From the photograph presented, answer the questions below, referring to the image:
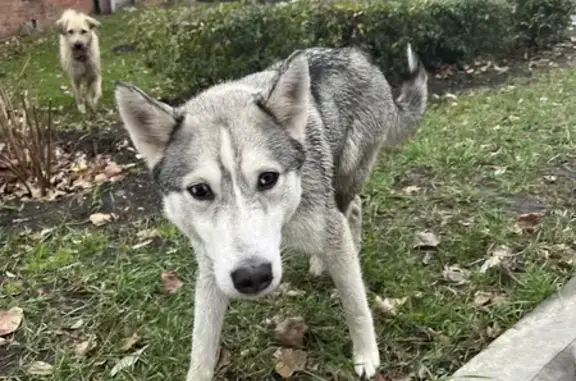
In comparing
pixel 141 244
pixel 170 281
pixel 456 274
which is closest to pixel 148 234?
pixel 141 244

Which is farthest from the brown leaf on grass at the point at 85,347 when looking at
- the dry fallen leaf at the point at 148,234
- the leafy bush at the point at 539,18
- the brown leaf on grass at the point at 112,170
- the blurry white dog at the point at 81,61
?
the leafy bush at the point at 539,18

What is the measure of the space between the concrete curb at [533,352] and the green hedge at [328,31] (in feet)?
20.7

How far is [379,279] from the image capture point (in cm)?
416

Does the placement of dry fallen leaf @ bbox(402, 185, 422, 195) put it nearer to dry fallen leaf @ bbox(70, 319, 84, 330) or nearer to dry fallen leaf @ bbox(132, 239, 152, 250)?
dry fallen leaf @ bbox(132, 239, 152, 250)

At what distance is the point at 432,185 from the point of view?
5.50m

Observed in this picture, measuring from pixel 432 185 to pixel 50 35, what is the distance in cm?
1321

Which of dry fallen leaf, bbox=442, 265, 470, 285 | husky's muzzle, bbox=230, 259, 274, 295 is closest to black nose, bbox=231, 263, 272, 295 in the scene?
husky's muzzle, bbox=230, 259, 274, 295

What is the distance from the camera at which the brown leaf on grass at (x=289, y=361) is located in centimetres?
342

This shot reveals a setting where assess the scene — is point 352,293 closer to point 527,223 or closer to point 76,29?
point 527,223

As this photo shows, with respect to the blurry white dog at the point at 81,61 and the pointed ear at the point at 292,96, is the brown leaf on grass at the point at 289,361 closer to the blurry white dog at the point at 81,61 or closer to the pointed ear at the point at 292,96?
the pointed ear at the point at 292,96

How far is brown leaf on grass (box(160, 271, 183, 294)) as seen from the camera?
4242mm

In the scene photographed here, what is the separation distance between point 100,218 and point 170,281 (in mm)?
1251

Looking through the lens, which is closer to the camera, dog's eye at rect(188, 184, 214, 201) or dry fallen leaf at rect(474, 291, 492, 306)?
dog's eye at rect(188, 184, 214, 201)

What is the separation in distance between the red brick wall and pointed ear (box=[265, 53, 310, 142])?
15.0 metres
